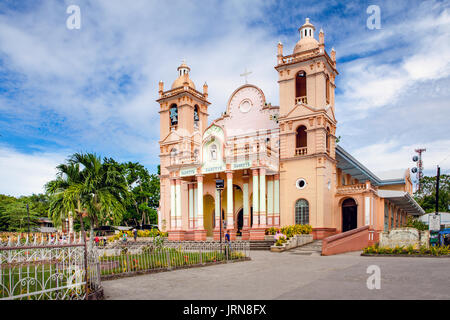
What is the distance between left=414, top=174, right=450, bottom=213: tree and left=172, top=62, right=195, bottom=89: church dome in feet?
124

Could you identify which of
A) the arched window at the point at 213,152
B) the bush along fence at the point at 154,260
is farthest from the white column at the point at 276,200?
the bush along fence at the point at 154,260

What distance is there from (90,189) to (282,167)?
56.8 feet

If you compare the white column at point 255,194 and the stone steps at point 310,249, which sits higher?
the white column at point 255,194

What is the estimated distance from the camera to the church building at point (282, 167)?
26859mm

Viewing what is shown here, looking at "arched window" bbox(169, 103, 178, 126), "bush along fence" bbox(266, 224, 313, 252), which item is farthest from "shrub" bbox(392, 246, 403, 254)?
"arched window" bbox(169, 103, 178, 126)

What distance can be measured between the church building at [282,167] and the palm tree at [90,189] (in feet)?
37.2

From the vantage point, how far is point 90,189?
46.5ft

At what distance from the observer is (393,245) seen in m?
20.0

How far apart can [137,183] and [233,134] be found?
830 inches

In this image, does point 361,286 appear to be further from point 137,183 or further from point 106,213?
point 137,183

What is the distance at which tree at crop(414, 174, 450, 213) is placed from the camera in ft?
174

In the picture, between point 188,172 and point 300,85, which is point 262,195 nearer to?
point 188,172

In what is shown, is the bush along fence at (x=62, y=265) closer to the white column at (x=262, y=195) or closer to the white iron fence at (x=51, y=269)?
the white iron fence at (x=51, y=269)

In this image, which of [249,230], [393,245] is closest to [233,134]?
[249,230]
